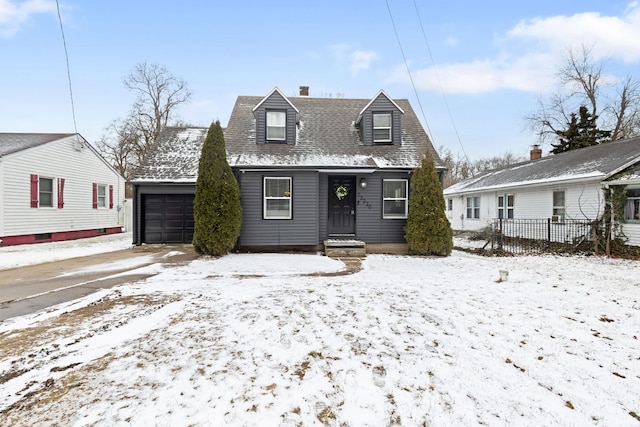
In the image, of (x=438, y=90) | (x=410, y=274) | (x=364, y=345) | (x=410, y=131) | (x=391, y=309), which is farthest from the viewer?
(x=438, y=90)

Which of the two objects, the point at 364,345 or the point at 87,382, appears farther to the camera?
the point at 364,345

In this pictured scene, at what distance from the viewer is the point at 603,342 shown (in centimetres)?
376

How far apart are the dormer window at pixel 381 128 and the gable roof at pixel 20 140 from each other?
13993 millimetres

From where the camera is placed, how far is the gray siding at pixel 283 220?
34.7 feet

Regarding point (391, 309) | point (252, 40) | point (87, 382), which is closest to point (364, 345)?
point (391, 309)

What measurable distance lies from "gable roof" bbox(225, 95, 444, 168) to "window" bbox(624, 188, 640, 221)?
6681mm

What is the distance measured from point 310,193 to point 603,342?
815cm

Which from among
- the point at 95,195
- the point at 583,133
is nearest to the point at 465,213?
the point at 583,133

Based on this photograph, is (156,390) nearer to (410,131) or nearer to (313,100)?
(410,131)

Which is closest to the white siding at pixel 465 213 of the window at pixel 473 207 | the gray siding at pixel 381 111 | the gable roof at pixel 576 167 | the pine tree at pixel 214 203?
the window at pixel 473 207

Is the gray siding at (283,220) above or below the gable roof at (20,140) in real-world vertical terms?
below

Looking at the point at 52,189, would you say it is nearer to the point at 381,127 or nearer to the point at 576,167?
the point at 381,127

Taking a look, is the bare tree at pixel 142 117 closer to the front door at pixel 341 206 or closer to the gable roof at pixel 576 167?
the front door at pixel 341 206

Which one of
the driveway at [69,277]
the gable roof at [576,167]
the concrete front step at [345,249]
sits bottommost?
the driveway at [69,277]
